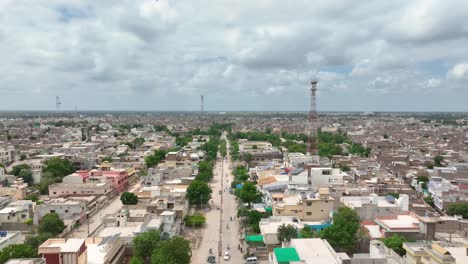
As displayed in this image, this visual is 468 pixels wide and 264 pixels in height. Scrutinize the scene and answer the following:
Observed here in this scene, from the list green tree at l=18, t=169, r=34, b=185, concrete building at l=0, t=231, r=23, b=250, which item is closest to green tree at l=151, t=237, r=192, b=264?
concrete building at l=0, t=231, r=23, b=250

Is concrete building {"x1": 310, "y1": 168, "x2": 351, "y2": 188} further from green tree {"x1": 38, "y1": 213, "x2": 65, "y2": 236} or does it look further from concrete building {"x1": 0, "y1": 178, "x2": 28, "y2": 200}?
concrete building {"x1": 0, "y1": 178, "x2": 28, "y2": 200}

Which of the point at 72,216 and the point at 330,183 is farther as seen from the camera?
the point at 330,183

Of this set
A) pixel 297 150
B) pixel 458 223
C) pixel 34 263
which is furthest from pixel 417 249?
pixel 297 150

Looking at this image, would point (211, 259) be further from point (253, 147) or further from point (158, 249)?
point (253, 147)

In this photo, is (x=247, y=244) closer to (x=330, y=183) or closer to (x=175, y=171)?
(x=330, y=183)

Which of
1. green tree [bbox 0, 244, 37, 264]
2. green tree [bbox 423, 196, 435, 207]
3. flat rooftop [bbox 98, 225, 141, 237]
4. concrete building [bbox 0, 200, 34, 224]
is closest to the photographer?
green tree [bbox 0, 244, 37, 264]

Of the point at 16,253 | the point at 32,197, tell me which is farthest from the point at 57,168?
the point at 16,253

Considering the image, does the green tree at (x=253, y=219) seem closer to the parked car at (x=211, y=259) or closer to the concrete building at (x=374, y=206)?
the parked car at (x=211, y=259)
